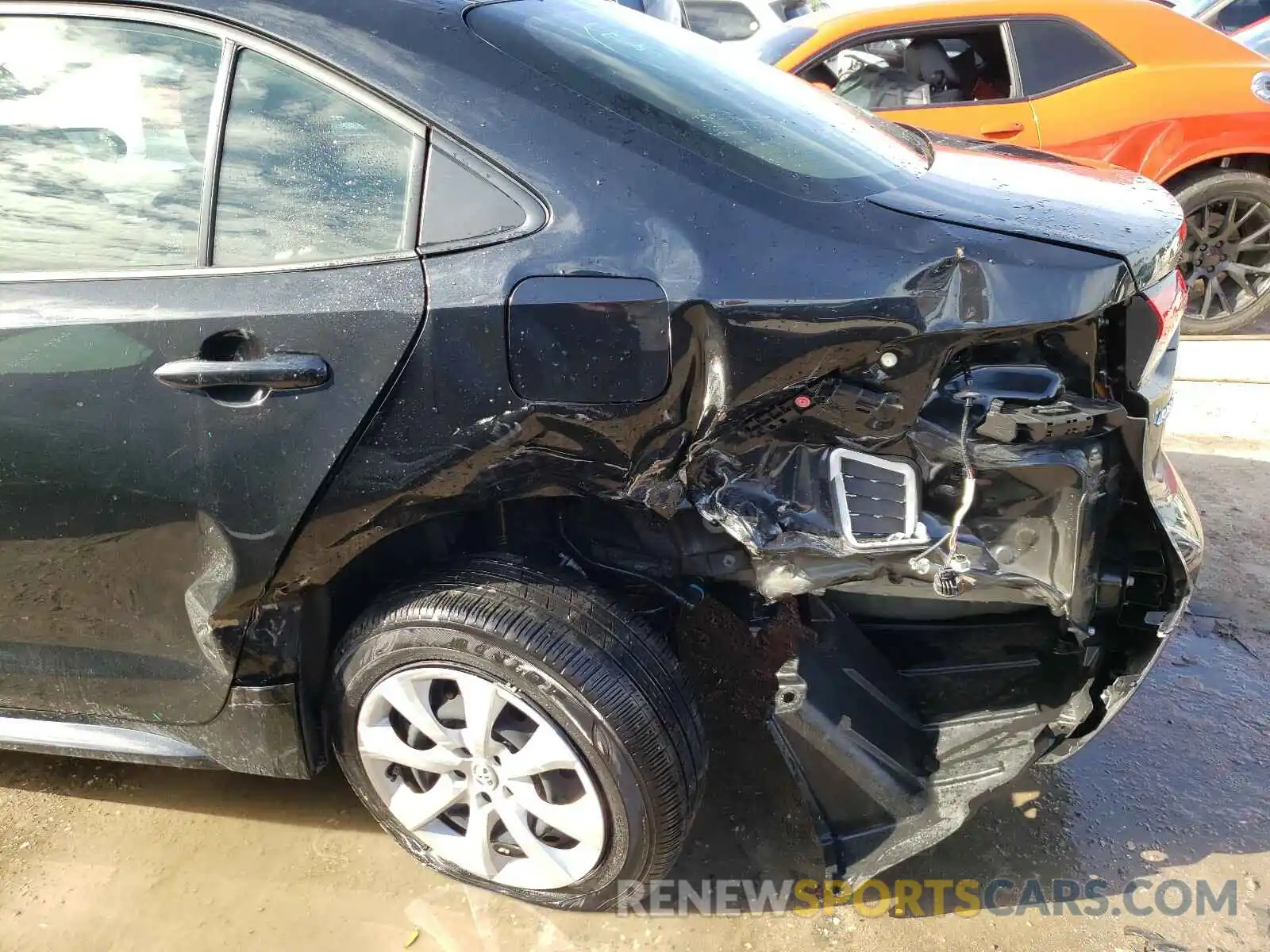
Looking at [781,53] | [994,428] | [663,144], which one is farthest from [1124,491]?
[781,53]

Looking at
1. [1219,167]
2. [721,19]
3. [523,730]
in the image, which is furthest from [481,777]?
[721,19]

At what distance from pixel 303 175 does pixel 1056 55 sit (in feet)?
13.8

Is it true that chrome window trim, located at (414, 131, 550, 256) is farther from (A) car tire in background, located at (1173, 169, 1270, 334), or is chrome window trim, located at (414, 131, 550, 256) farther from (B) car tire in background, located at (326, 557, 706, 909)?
(A) car tire in background, located at (1173, 169, 1270, 334)

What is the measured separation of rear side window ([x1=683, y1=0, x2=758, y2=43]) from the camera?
32.6ft

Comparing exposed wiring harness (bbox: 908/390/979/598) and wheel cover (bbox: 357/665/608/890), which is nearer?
exposed wiring harness (bbox: 908/390/979/598)

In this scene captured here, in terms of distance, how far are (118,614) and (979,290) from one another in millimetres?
1843

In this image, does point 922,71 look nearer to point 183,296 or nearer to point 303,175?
point 303,175

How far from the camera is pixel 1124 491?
180 cm

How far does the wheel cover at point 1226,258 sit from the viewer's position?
4727mm

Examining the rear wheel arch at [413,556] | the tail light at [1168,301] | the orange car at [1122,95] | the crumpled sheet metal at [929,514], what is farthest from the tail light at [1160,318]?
the orange car at [1122,95]

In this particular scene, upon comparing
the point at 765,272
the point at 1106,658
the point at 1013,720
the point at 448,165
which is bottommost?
the point at 1013,720

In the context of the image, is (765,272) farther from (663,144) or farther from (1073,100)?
(1073,100)

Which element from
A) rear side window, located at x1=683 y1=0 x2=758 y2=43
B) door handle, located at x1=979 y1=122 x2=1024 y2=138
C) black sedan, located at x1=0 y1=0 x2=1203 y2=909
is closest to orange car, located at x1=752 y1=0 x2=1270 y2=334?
door handle, located at x1=979 y1=122 x2=1024 y2=138

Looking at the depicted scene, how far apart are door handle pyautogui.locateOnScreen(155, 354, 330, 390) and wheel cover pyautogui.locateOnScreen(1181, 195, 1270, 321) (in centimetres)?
469
